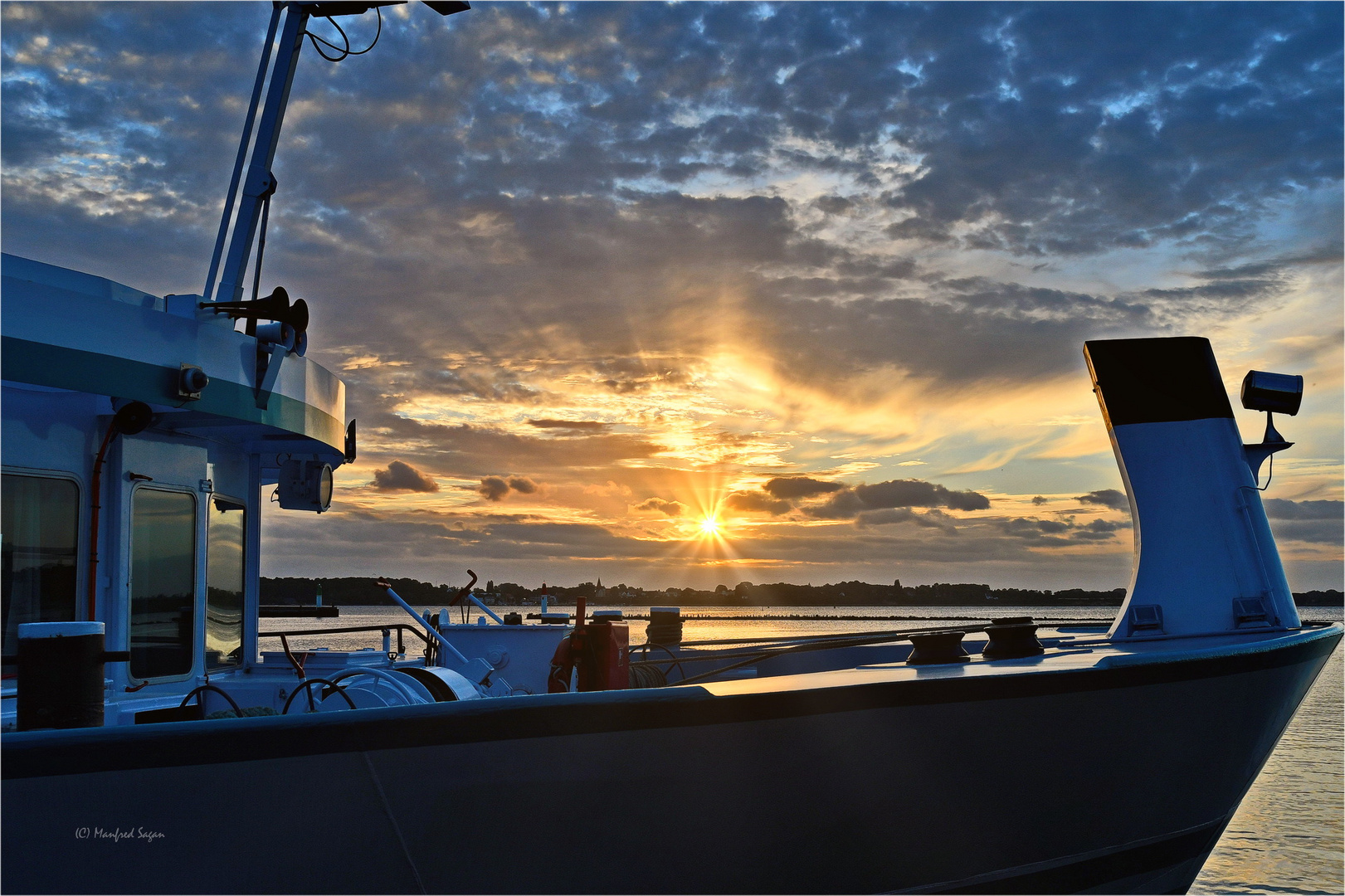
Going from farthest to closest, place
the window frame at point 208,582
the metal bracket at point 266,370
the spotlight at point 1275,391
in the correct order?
1. the spotlight at point 1275,391
2. the window frame at point 208,582
3. the metal bracket at point 266,370

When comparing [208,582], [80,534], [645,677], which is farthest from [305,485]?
[645,677]

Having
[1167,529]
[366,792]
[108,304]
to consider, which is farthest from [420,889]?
[1167,529]

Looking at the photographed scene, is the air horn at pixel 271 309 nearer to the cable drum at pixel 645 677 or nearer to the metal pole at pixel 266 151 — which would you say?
the metal pole at pixel 266 151

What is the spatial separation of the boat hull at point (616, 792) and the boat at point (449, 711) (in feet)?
0.04

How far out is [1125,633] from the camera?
8023 millimetres

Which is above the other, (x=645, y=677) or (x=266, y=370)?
(x=266, y=370)

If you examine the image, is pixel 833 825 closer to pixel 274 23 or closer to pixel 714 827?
pixel 714 827

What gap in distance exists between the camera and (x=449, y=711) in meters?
3.84

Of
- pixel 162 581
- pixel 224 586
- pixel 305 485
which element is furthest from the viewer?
pixel 305 485

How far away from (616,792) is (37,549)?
3.62 meters

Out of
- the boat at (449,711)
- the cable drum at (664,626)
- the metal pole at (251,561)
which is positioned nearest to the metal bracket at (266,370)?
the boat at (449,711)

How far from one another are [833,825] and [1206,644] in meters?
4.17

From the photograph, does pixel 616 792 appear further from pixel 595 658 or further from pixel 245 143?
pixel 245 143

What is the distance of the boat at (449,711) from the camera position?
3.73 m
